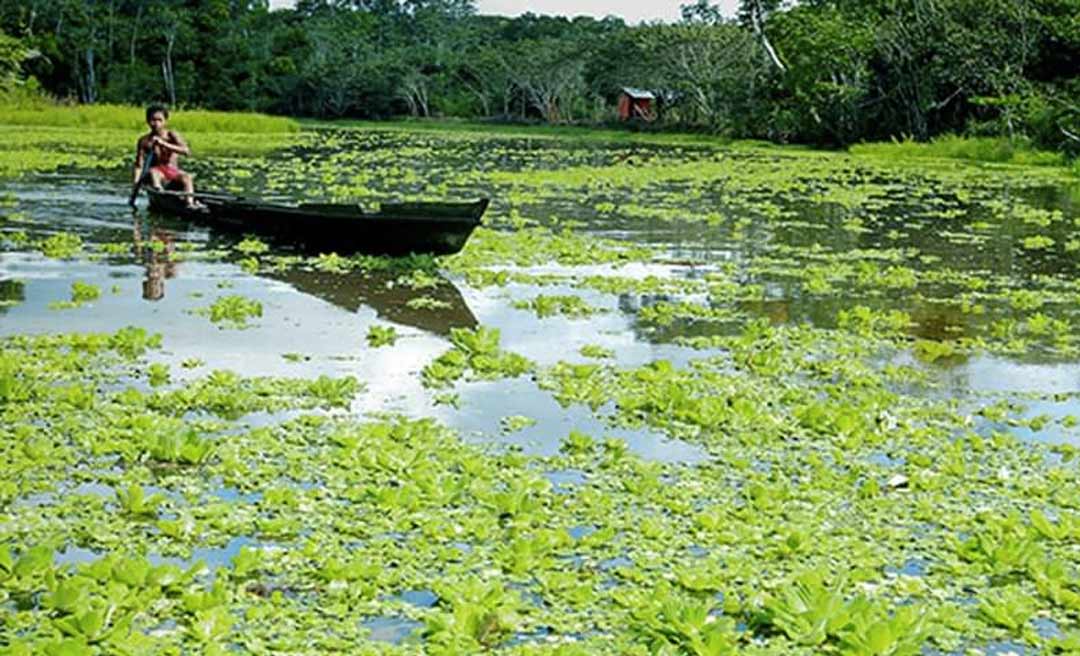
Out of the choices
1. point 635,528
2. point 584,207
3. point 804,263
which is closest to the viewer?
point 635,528

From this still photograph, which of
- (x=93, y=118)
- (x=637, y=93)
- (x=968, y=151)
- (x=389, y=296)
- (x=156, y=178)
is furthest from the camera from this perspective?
(x=637, y=93)

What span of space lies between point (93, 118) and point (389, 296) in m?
35.3

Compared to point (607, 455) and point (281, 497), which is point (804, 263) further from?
point (281, 497)

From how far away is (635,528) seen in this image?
17.5 feet

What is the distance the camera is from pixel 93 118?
42906 mm

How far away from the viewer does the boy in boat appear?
16.5 m

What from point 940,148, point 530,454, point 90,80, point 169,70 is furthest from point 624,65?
point 530,454

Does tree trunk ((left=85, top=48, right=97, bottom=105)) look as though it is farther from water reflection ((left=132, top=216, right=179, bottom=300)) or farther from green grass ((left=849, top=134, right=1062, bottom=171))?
water reflection ((left=132, top=216, right=179, bottom=300))

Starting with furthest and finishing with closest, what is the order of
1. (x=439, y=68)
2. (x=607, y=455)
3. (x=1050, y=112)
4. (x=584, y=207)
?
(x=439, y=68) < (x=1050, y=112) < (x=584, y=207) < (x=607, y=455)

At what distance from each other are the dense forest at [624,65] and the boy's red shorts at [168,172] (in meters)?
10.6

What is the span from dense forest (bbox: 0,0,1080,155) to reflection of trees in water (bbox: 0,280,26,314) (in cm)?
1608

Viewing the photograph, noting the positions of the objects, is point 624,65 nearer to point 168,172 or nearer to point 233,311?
point 168,172

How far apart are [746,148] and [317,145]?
17119 mm

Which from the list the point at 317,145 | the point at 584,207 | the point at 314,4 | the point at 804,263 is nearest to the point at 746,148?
the point at 317,145
